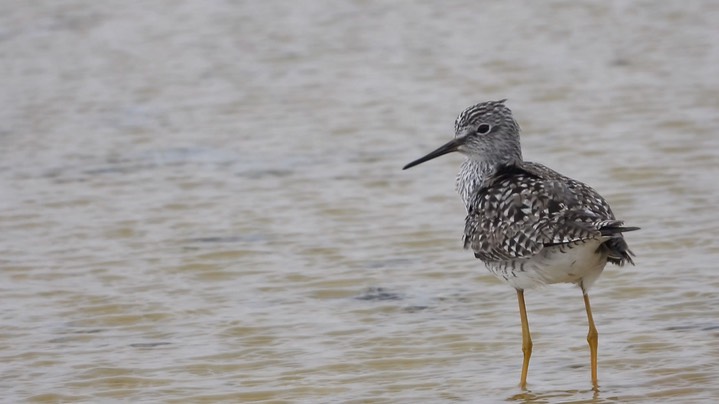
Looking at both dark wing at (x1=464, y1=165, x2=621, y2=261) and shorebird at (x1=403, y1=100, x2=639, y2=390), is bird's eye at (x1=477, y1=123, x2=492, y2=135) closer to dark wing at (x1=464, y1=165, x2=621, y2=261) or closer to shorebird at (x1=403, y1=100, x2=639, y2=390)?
shorebird at (x1=403, y1=100, x2=639, y2=390)

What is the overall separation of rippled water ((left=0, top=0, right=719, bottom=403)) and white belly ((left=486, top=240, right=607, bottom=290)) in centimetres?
56

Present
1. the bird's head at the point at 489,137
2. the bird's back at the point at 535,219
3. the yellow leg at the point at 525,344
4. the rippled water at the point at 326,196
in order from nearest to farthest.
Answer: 1. the bird's back at the point at 535,219
2. the yellow leg at the point at 525,344
3. the rippled water at the point at 326,196
4. the bird's head at the point at 489,137

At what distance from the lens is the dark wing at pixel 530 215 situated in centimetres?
678

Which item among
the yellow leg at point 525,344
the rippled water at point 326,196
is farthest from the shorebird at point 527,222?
the rippled water at point 326,196

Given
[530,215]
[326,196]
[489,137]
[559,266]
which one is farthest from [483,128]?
[326,196]

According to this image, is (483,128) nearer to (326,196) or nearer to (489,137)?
(489,137)

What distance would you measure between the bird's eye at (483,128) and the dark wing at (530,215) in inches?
14.8

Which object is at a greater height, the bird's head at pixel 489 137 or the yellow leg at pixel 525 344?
the bird's head at pixel 489 137

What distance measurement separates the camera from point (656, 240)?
9219 mm

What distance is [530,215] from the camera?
7094 mm

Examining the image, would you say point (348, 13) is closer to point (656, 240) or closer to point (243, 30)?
point (243, 30)

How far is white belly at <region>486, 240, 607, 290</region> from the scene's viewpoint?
681 cm

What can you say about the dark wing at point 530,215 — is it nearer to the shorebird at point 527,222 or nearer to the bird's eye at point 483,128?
the shorebird at point 527,222

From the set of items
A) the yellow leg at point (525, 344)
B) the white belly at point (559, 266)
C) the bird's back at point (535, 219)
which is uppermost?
the bird's back at point (535, 219)
